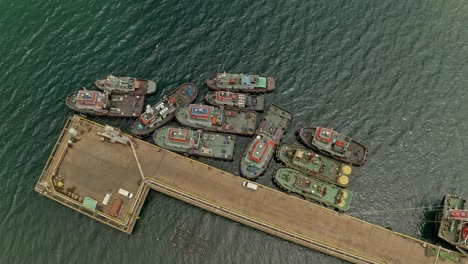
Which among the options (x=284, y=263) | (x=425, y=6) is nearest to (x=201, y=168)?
(x=284, y=263)

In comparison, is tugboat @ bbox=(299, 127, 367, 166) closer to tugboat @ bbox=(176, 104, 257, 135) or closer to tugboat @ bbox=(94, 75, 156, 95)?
tugboat @ bbox=(176, 104, 257, 135)

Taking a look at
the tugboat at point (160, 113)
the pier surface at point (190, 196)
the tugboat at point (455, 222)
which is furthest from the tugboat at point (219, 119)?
the tugboat at point (455, 222)

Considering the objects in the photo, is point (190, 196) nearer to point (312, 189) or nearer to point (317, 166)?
point (312, 189)

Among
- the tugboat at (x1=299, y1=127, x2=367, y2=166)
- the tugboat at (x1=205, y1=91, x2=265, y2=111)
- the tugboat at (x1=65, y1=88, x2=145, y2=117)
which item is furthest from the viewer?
the tugboat at (x1=205, y1=91, x2=265, y2=111)

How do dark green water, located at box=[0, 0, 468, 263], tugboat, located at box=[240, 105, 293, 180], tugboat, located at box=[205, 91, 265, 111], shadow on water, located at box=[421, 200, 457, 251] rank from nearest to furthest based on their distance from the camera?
shadow on water, located at box=[421, 200, 457, 251], dark green water, located at box=[0, 0, 468, 263], tugboat, located at box=[240, 105, 293, 180], tugboat, located at box=[205, 91, 265, 111]

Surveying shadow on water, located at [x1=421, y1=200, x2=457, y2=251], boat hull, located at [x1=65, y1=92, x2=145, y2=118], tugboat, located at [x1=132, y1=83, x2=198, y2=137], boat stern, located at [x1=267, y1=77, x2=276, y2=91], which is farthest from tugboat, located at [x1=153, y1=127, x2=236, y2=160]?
shadow on water, located at [x1=421, y1=200, x2=457, y2=251]
